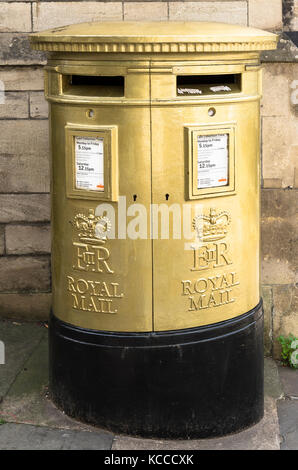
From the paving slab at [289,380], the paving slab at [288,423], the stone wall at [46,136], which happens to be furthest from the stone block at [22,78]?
the paving slab at [288,423]

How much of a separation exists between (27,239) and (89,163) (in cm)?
185

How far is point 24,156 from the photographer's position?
546cm

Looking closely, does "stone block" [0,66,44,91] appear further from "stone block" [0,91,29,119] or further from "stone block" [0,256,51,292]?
"stone block" [0,256,51,292]

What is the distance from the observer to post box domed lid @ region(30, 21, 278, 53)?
364 centimetres

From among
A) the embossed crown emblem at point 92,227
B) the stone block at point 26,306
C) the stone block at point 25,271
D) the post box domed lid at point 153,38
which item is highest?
the post box domed lid at point 153,38

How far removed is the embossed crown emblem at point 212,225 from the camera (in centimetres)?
391

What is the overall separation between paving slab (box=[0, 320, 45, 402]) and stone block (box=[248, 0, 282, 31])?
8.46ft

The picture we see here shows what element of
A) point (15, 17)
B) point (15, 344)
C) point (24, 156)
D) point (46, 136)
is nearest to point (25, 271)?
point (15, 344)

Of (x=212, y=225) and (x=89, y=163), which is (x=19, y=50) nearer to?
(x=89, y=163)

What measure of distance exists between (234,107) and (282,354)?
2013mm

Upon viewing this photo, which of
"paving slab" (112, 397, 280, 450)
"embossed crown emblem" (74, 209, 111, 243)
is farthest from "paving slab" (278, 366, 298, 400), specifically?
"embossed crown emblem" (74, 209, 111, 243)

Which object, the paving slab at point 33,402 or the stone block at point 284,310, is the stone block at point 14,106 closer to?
the paving slab at point 33,402

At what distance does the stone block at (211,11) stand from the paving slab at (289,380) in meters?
2.28

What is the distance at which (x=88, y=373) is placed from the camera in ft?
13.4
